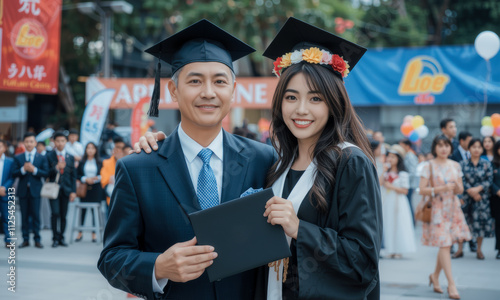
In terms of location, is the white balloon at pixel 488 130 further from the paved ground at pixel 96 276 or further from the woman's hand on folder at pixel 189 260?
the woman's hand on folder at pixel 189 260

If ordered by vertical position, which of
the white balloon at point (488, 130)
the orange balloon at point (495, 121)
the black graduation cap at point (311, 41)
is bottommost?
the white balloon at point (488, 130)

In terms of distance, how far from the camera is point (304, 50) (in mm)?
2549

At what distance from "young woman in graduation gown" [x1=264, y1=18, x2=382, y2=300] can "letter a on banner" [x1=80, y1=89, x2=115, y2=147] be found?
8239 mm

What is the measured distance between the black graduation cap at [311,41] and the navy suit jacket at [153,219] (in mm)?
722

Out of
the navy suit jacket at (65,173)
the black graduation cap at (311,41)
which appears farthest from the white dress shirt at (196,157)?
the navy suit jacket at (65,173)

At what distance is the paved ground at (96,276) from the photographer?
5.98 meters

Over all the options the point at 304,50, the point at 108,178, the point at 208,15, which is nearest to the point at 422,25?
the point at 208,15

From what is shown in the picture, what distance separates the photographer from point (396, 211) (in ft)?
26.7

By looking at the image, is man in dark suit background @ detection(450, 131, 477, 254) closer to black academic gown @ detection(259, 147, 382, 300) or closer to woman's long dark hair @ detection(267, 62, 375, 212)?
woman's long dark hair @ detection(267, 62, 375, 212)

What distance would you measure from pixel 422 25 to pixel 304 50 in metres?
24.4

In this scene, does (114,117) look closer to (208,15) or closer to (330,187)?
(208,15)

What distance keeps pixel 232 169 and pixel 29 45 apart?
775 centimetres

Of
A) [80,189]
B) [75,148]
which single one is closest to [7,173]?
[80,189]

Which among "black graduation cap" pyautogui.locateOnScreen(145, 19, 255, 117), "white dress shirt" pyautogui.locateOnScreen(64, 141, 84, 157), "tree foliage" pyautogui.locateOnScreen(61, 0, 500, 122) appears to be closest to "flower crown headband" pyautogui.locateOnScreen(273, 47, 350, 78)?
"black graduation cap" pyautogui.locateOnScreen(145, 19, 255, 117)
